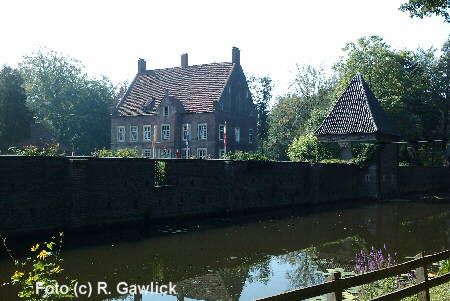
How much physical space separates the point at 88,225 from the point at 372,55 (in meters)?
37.7

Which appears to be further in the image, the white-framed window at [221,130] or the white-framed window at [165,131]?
the white-framed window at [165,131]

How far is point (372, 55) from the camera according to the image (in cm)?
4584

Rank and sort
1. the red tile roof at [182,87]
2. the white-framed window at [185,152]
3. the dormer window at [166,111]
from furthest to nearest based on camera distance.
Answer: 1. the dormer window at [166,111]
2. the red tile roof at [182,87]
3. the white-framed window at [185,152]

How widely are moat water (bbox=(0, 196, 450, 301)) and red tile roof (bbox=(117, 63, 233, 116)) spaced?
26805mm

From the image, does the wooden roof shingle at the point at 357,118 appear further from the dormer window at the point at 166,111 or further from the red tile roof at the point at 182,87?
the dormer window at the point at 166,111

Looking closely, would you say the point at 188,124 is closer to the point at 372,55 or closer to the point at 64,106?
the point at 372,55

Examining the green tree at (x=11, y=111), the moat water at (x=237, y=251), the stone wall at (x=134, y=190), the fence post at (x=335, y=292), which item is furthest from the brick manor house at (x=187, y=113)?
the fence post at (x=335, y=292)

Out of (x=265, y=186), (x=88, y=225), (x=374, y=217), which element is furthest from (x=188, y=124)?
(x=88, y=225)

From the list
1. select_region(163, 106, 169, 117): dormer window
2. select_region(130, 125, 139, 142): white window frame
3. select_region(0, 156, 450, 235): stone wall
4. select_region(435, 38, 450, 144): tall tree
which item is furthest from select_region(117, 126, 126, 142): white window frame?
select_region(435, 38, 450, 144): tall tree

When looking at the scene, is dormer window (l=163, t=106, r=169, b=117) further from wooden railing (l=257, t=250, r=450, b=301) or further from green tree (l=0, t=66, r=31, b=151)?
wooden railing (l=257, t=250, r=450, b=301)

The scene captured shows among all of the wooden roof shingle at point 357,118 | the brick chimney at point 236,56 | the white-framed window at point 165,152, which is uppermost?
the brick chimney at point 236,56

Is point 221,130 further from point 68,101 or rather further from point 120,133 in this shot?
point 68,101

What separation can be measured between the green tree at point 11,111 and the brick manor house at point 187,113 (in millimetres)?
9261

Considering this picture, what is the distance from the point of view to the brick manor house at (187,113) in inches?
1805
